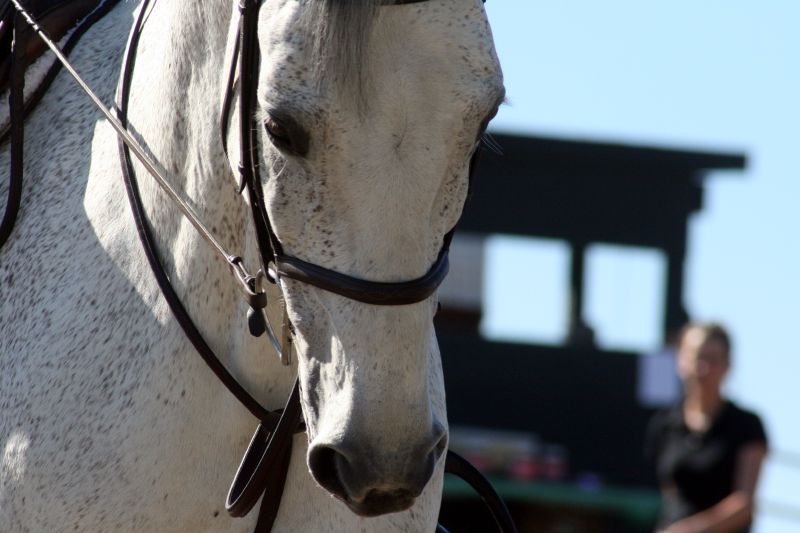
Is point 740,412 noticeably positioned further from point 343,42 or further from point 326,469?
point 343,42

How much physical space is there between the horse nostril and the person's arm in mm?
4274

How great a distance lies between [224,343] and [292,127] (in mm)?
627

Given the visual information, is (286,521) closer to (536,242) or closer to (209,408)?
(209,408)

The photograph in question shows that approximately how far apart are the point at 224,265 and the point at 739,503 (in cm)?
411

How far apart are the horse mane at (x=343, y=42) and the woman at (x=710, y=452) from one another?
4459 millimetres

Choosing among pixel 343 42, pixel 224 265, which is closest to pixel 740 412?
pixel 224 265

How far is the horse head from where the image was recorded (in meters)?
2.77

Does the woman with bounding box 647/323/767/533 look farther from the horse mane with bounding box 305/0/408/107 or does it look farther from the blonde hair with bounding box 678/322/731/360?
the horse mane with bounding box 305/0/408/107

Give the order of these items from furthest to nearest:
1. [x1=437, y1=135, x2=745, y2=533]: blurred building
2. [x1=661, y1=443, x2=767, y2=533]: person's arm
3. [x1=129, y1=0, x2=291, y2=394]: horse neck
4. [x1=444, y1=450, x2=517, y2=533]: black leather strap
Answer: [x1=437, y1=135, x2=745, y2=533]: blurred building < [x1=661, y1=443, x2=767, y2=533]: person's arm < [x1=444, y1=450, x2=517, y2=533]: black leather strap < [x1=129, y1=0, x2=291, y2=394]: horse neck

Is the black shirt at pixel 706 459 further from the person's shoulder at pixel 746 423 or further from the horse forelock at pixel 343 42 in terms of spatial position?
the horse forelock at pixel 343 42

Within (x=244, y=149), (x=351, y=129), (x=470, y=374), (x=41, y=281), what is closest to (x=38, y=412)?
(x=41, y=281)

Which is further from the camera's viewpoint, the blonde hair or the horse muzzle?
the blonde hair

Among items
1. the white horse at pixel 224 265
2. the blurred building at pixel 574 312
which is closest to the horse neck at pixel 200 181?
the white horse at pixel 224 265

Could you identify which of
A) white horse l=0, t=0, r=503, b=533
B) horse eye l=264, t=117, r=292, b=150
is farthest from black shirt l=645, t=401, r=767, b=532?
horse eye l=264, t=117, r=292, b=150
